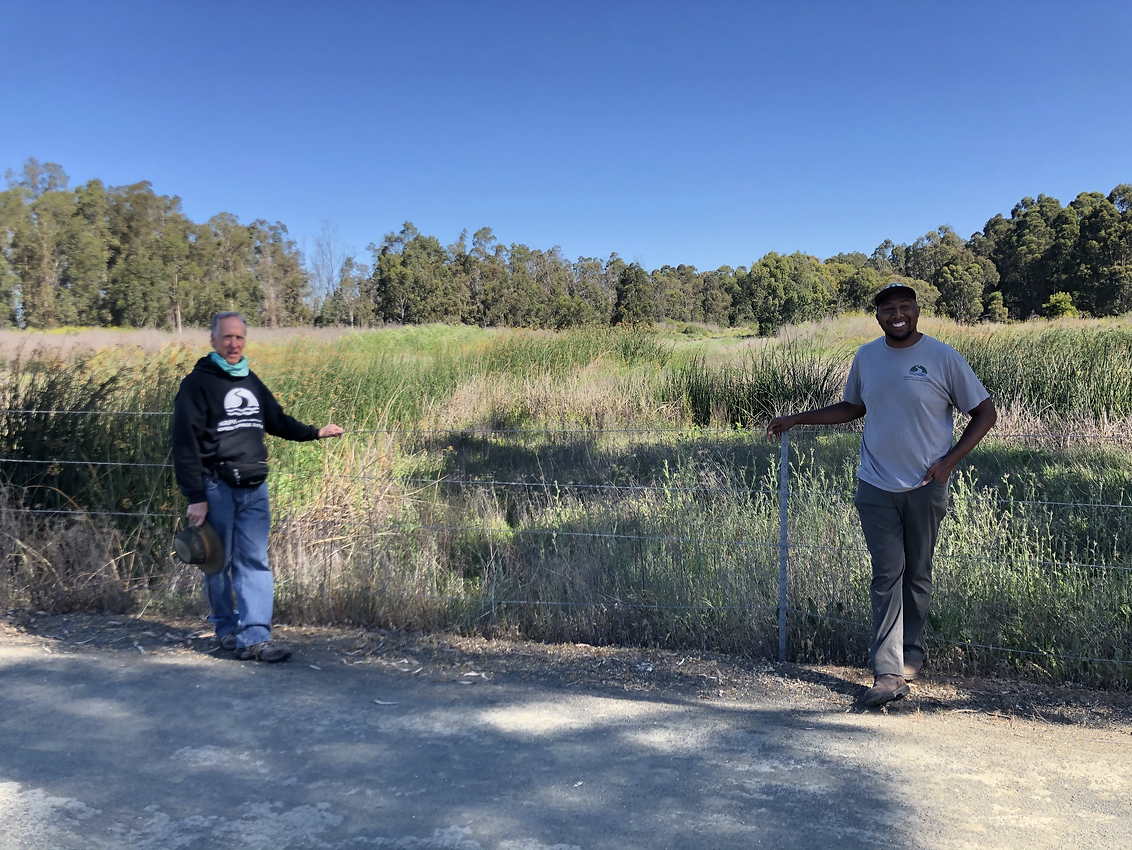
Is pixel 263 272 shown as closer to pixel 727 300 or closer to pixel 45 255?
pixel 45 255

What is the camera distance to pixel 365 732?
3.58m

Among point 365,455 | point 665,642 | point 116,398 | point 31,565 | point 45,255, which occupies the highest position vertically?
point 45,255

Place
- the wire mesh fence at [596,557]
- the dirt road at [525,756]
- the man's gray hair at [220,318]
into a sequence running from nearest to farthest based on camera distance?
the dirt road at [525,756] → the man's gray hair at [220,318] → the wire mesh fence at [596,557]

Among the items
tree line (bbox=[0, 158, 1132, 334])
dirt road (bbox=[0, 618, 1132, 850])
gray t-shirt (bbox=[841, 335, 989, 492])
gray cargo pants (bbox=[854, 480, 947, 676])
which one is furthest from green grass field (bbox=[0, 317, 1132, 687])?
tree line (bbox=[0, 158, 1132, 334])

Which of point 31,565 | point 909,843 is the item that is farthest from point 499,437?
point 909,843

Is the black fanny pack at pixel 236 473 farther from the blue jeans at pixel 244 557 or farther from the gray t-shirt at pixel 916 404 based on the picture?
the gray t-shirt at pixel 916 404

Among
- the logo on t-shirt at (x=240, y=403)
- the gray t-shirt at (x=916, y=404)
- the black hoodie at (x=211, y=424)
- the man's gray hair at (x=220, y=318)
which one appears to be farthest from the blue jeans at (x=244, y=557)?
the gray t-shirt at (x=916, y=404)

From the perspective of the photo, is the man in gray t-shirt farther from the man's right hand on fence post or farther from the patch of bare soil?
the man's right hand on fence post

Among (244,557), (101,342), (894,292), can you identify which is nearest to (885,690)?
(894,292)

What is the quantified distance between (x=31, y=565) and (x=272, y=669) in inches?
98.4

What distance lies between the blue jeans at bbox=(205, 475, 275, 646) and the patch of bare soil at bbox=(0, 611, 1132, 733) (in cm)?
25

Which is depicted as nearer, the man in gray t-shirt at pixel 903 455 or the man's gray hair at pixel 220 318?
the man in gray t-shirt at pixel 903 455

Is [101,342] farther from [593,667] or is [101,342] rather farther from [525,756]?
[525,756]

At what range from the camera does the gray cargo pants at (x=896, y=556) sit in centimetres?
383
